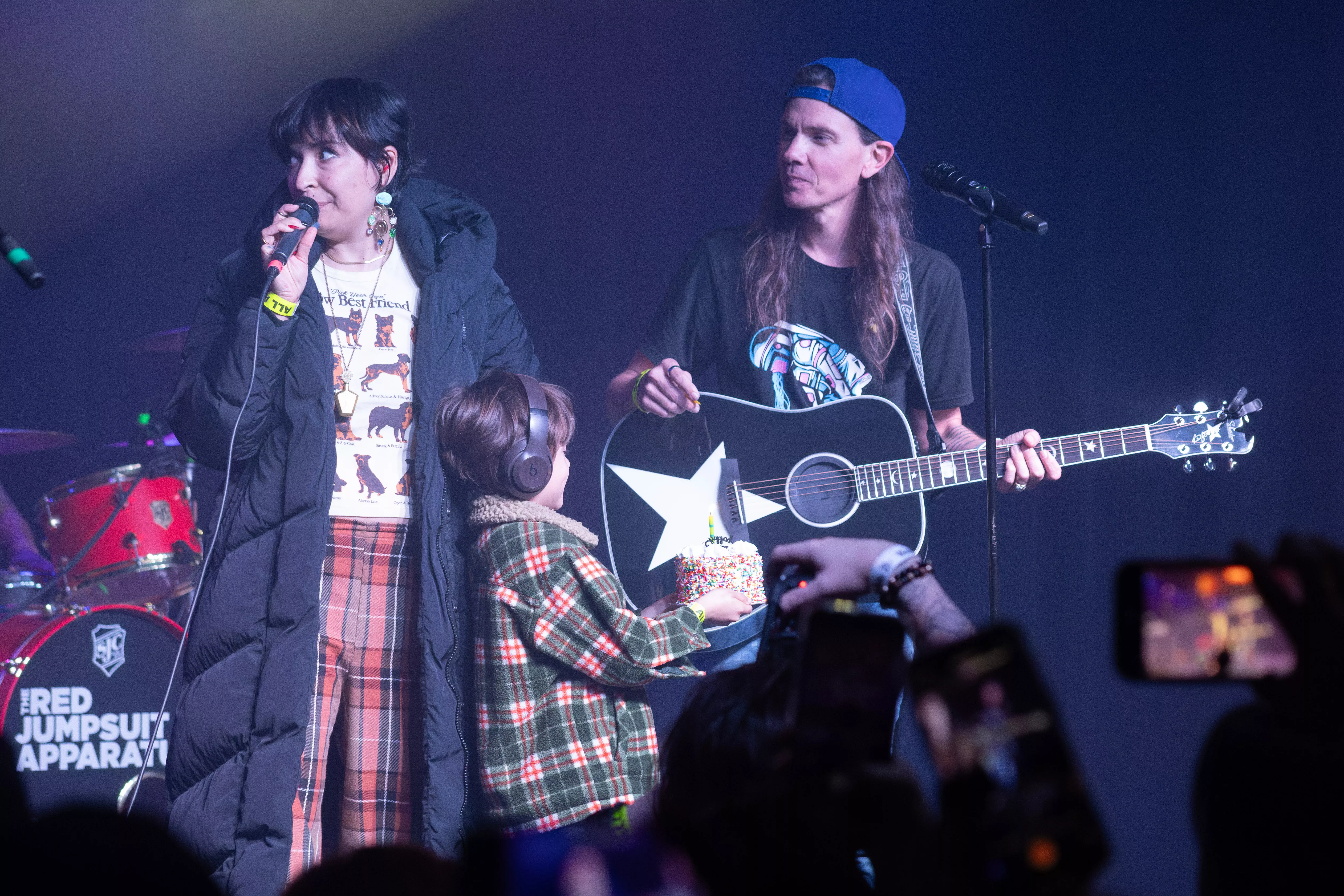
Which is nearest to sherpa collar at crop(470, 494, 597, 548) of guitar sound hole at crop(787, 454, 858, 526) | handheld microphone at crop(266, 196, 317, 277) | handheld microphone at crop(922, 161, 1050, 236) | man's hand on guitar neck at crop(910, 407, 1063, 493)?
guitar sound hole at crop(787, 454, 858, 526)

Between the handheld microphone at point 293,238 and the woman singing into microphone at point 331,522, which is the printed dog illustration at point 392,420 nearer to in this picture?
the woman singing into microphone at point 331,522

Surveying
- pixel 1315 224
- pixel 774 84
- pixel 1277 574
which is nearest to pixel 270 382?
pixel 774 84

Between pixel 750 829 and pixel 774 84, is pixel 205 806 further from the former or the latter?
pixel 774 84

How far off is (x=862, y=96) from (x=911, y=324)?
781mm

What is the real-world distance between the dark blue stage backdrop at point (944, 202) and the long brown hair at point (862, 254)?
0.59ft

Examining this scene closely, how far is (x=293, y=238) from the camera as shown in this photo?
3053 mm

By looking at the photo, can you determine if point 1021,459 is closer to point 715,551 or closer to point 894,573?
point 715,551

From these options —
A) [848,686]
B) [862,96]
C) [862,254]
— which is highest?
[862,96]

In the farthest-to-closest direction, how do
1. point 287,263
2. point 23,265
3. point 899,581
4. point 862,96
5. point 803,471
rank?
point 862,96 → point 803,471 → point 287,263 → point 23,265 → point 899,581

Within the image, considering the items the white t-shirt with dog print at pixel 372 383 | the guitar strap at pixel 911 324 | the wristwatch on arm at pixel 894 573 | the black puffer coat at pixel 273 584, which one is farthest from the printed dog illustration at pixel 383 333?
the wristwatch on arm at pixel 894 573

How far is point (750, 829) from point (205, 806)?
2639mm

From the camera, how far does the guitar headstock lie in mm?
3316

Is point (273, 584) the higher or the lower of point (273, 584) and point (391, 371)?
the lower

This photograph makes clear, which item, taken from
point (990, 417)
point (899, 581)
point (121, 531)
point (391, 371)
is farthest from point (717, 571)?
point (121, 531)
